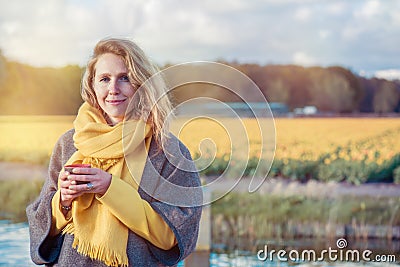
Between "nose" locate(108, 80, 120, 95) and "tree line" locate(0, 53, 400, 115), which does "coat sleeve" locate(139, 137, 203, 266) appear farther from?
"tree line" locate(0, 53, 400, 115)

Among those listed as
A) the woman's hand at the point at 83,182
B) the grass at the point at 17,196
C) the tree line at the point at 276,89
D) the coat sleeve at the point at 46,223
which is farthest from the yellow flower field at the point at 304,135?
the woman's hand at the point at 83,182

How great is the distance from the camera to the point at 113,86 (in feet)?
5.61

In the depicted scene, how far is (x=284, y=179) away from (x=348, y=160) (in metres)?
0.28

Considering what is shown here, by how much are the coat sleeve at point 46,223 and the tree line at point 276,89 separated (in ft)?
4.13

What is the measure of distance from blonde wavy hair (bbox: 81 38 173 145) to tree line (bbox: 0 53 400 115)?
1240 mm

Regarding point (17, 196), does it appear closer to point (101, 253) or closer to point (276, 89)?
point (276, 89)

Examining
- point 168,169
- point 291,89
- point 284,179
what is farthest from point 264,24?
point 168,169

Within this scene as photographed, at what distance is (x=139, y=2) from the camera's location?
2805 millimetres

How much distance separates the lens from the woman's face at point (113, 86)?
5.63ft

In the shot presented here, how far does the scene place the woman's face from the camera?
67.6 inches

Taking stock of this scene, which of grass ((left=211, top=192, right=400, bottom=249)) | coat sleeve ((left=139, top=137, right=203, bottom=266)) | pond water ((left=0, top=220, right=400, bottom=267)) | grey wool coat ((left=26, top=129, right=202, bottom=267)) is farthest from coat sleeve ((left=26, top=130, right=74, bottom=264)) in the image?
grass ((left=211, top=192, right=400, bottom=249))

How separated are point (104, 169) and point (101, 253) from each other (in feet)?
0.65

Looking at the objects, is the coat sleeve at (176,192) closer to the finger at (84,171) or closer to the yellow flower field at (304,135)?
the finger at (84,171)

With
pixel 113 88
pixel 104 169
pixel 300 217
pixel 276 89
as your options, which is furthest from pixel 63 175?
pixel 300 217
